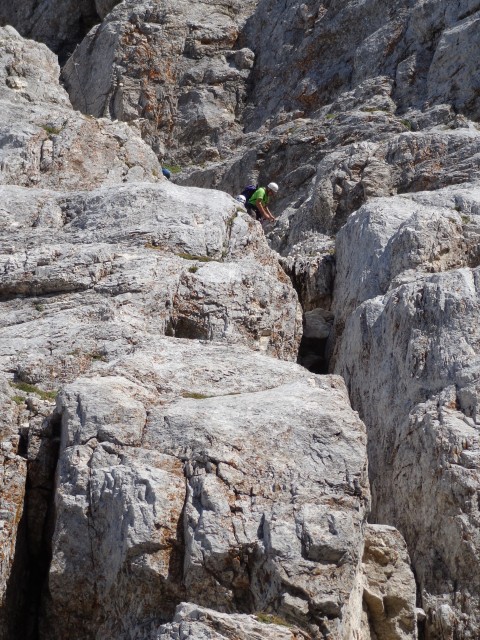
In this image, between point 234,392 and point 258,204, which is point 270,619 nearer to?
point 234,392

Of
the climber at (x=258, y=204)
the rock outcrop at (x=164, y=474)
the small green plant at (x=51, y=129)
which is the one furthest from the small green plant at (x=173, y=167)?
the rock outcrop at (x=164, y=474)

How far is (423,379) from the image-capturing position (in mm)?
22406

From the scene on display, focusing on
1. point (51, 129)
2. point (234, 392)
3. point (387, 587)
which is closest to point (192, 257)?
point (234, 392)

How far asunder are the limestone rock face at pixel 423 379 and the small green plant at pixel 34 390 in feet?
23.4

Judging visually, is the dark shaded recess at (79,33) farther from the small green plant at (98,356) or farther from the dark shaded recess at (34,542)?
the dark shaded recess at (34,542)

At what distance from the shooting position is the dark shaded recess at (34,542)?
58.3ft

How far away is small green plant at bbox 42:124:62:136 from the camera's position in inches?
1334

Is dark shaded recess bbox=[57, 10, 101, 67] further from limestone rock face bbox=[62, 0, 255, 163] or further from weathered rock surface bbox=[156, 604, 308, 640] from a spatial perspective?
weathered rock surface bbox=[156, 604, 308, 640]

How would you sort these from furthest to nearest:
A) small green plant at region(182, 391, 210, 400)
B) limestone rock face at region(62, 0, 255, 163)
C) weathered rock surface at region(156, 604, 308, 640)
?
limestone rock face at region(62, 0, 255, 163)
small green plant at region(182, 391, 210, 400)
weathered rock surface at region(156, 604, 308, 640)

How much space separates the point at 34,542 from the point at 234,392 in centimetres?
460

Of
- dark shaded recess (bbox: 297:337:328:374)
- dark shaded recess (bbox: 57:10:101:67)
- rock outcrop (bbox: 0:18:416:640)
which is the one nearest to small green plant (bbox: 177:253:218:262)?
rock outcrop (bbox: 0:18:416:640)

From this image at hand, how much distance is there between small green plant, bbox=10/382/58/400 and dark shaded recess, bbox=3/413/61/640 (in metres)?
1.31

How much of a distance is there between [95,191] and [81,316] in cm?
646

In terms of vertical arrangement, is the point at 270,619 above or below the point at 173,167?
below
